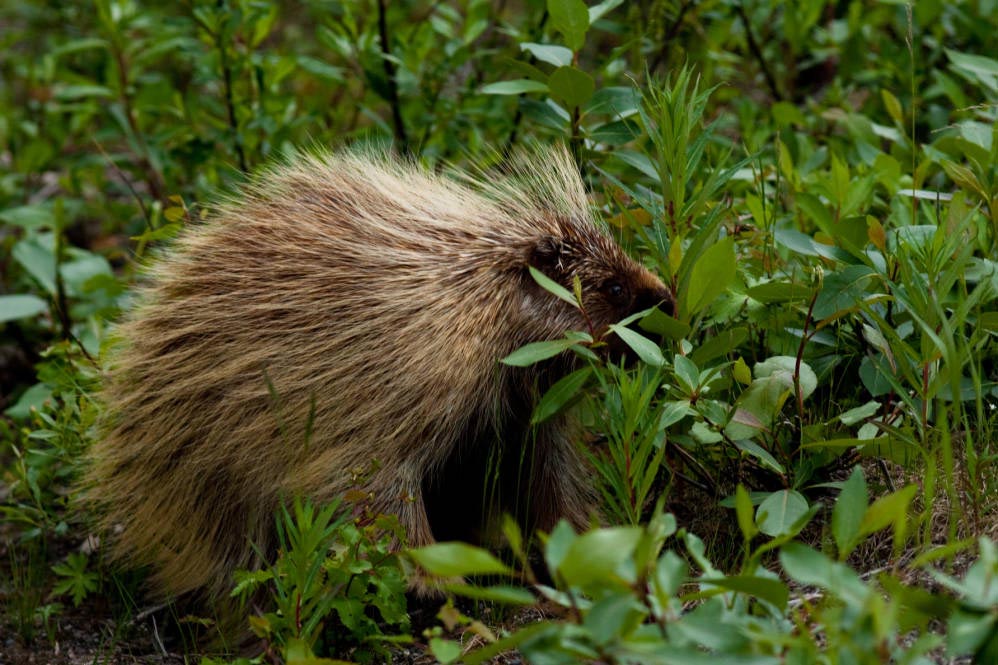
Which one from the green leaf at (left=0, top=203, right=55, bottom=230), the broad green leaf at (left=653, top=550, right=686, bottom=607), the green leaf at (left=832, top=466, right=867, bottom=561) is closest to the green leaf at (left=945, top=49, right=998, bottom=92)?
the green leaf at (left=832, top=466, right=867, bottom=561)

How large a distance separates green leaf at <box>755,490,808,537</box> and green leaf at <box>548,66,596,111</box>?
4.04ft

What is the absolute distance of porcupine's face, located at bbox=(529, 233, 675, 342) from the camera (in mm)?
2957

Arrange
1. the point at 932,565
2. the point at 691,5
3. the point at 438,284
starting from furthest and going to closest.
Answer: the point at 691,5
the point at 438,284
the point at 932,565

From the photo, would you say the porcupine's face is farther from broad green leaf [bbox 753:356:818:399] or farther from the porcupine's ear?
broad green leaf [bbox 753:356:818:399]

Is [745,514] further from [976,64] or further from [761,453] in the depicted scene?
[976,64]

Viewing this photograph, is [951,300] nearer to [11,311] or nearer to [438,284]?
[438,284]

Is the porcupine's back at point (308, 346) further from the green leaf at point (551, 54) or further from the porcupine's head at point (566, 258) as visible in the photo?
the green leaf at point (551, 54)

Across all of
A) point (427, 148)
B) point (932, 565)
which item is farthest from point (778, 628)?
point (427, 148)

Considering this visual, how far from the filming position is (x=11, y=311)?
13.5ft

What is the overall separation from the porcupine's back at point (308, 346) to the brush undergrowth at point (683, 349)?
0.17 m

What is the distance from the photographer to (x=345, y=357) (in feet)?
9.27

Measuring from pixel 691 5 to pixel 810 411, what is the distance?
7.22ft

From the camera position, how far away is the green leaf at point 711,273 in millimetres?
2518

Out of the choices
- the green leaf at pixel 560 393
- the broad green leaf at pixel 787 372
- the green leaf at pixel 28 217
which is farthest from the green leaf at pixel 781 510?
the green leaf at pixel 28 217
